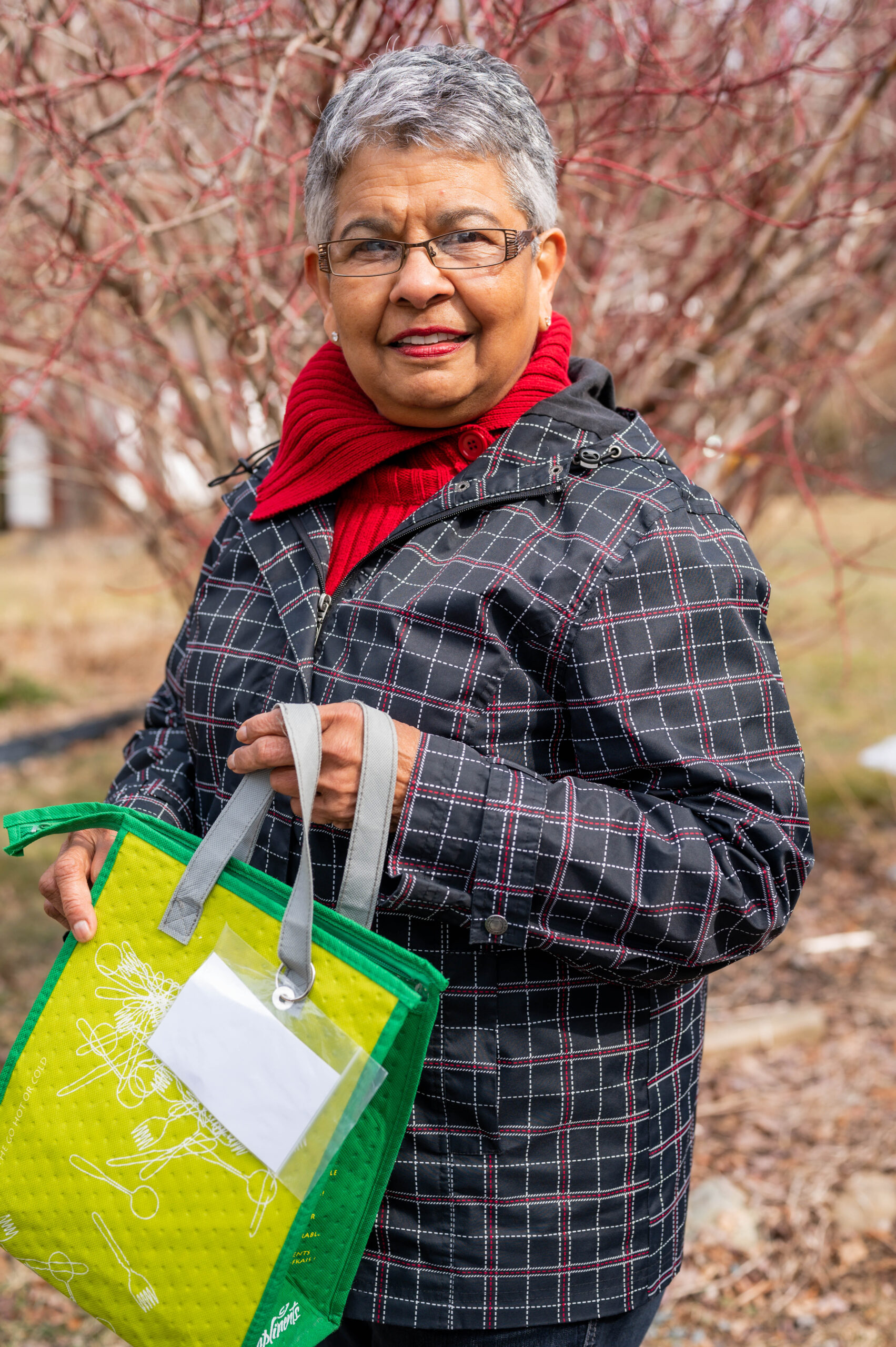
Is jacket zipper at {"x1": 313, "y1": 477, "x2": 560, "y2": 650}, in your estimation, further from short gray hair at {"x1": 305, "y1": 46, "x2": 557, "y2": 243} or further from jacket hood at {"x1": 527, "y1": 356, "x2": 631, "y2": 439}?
short gray hair at {"x1": 305, "y1": 46, "x2": 557, "y2": 243}

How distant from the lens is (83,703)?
28.1ft

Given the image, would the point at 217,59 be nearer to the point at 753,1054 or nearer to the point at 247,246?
the point at 247,246

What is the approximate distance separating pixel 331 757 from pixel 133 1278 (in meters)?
0.66

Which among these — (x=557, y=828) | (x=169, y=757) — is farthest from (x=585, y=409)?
(x=169, y=757)

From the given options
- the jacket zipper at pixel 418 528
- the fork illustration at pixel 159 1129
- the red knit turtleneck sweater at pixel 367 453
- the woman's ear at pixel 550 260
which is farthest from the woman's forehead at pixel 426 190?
the fork illustration at pixel 159 1129

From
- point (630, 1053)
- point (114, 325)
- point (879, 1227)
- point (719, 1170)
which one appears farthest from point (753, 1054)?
point (114, 325)

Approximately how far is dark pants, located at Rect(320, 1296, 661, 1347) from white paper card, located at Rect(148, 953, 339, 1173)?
0.41m

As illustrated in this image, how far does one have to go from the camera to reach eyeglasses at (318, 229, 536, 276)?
4.85ft

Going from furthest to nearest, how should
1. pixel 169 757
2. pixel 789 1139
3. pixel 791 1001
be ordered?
1. pixel 791 1001
2. pixel 789 1139
3. pixel 169 757

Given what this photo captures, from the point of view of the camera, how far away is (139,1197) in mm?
1316

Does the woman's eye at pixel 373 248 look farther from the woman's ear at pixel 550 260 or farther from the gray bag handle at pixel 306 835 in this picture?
the gray bag handle at pixel 306 835

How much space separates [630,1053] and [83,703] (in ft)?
25.2

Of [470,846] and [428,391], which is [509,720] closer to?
[470,846]

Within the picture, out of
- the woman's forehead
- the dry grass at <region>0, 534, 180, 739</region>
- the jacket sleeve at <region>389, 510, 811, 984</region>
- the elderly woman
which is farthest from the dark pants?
the dry grass at <region>0, 534, 180, 739</region>
